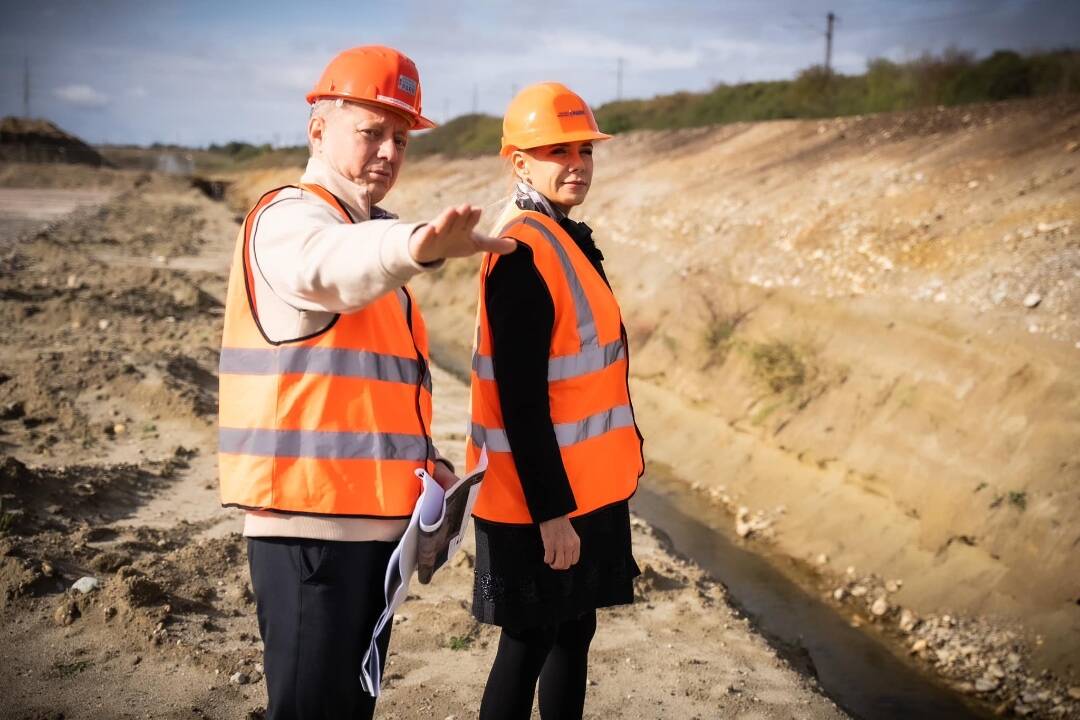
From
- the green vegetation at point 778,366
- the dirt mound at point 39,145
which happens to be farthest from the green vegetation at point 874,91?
the dirt mound at point 39,145

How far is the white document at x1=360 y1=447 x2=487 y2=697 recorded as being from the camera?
1.88 metres

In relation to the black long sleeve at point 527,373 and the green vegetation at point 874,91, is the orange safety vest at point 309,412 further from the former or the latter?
the green vegetation at point 874,91

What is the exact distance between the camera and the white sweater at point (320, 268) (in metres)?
1.52

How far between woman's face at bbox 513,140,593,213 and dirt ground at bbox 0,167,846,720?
2.00 meters

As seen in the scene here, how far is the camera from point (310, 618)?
1823 millimetres

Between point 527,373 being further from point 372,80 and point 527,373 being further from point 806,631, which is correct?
point 806,631

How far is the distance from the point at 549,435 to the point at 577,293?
0.38 meters

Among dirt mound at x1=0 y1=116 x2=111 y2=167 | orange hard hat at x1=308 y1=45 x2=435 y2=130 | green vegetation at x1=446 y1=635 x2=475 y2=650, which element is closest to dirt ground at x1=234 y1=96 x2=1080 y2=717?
orange hard hat at x1=308 y1=45 x2=435 y2=130

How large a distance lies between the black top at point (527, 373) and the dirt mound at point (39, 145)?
63.4 meters

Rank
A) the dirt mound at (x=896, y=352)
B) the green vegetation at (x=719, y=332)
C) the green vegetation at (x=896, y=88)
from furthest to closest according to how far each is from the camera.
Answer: the green vegetation at (x=896, y=88), the green vegetation at (x=719, y=332), the dirt mound at (x=896, y=352)

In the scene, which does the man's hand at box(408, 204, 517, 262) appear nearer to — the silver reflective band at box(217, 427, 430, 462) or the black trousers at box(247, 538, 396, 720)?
the silver reflective band at box(217, 427, 430, 462)

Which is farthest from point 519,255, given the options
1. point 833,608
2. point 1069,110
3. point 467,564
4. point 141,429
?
point 1069,110

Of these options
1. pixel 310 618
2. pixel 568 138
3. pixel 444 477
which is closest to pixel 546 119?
pixel 568 138

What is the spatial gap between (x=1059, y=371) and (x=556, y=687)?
5.43m
